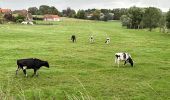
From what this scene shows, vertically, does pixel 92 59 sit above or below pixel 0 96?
below

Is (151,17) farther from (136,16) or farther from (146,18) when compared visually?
(136,16)

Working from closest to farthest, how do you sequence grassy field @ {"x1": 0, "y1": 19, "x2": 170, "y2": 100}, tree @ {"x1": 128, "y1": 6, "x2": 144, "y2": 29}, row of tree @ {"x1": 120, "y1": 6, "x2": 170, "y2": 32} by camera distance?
grassy field @ {"x1": 0, "y1": 19, "x2": 170, "y2": 100}
row of tree @ {"x1": 120, "y1": 6, "x2": 170, "y2": 32}
tree @ {"x1": 128, "y1": 6, "x2": 144, "y2": 29}

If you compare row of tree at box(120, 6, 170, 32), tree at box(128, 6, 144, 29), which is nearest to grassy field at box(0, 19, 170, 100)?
row of tree at box(120, 6, 170, 32)

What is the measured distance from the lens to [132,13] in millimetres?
133625

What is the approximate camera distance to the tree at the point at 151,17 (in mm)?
120081

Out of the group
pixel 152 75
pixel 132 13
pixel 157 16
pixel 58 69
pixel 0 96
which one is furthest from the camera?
pixel 132 13

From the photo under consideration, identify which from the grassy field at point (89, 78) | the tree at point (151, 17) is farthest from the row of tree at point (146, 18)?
the grassy field at point (89, 78)

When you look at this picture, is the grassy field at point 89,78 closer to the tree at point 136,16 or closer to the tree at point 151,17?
the tree at point 151,17

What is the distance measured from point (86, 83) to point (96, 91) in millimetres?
2726

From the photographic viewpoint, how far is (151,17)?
12169cm

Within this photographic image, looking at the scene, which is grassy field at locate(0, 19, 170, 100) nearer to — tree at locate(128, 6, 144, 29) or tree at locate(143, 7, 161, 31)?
tree at locate(143, 7, 161, 31)

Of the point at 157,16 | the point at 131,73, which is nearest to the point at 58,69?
the point at 131,73

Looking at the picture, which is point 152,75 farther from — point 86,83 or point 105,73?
point 86,83

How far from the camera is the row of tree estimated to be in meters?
117
